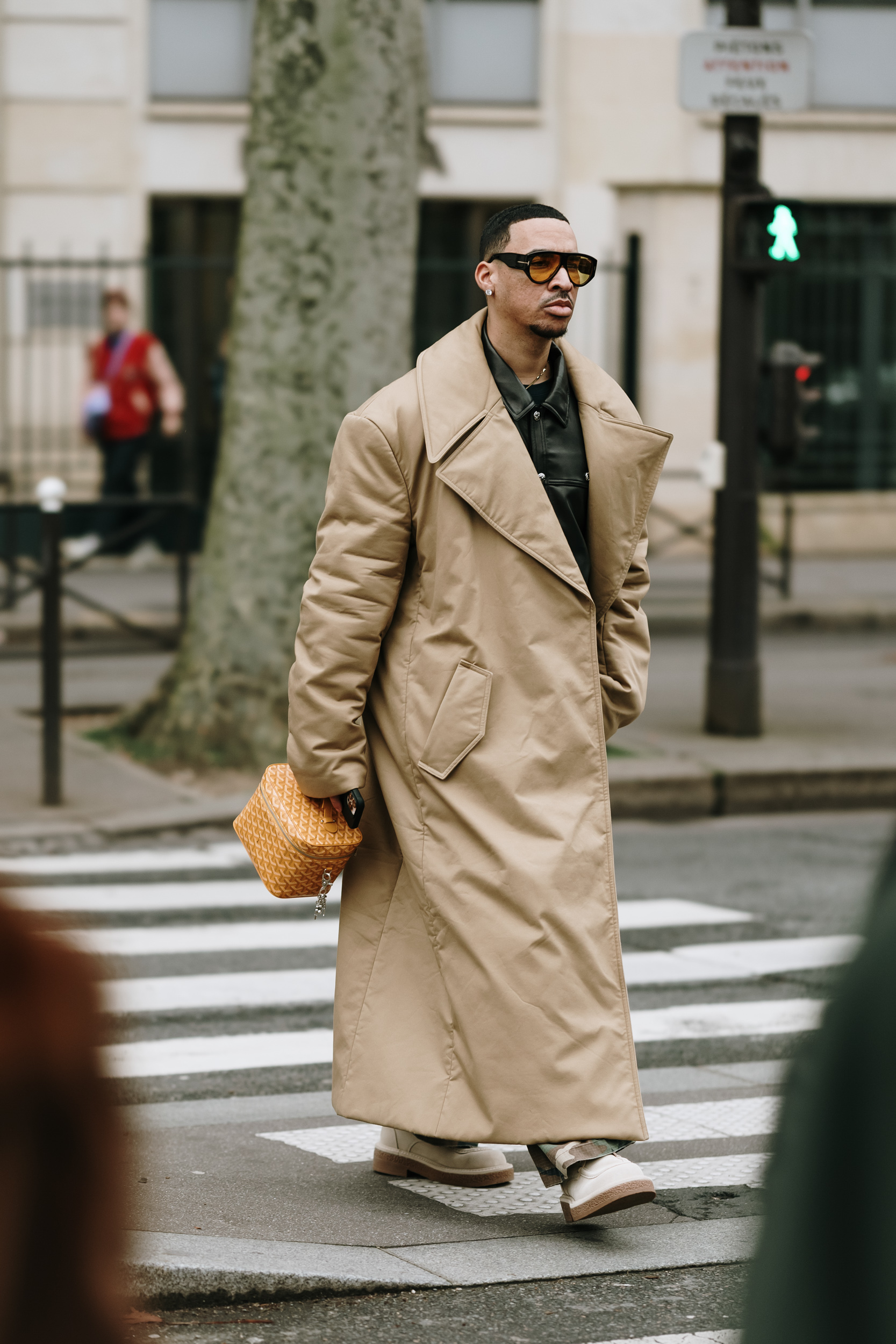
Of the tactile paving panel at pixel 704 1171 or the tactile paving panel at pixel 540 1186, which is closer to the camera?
the tactile paving panel at pixel 540 1186

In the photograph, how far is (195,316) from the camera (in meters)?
18.7

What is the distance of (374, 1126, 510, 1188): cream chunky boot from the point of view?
4.50 metres

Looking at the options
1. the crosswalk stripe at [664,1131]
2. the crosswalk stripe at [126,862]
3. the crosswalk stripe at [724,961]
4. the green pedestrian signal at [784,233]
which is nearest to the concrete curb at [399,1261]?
the crosswalk stripe at [664,1131]

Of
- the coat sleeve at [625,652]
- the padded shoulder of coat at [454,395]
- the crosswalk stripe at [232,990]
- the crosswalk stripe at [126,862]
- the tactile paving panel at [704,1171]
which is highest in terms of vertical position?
the padded shoulder of coat at [454,395]

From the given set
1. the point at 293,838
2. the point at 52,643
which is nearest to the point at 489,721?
the point at 293,838

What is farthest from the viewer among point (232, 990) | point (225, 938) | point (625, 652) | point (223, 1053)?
point (225, 938)

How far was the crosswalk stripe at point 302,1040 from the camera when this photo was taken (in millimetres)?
5680

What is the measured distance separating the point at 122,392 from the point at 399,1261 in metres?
13.1

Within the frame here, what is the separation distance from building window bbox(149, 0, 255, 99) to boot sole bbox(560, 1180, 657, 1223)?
1685 cm

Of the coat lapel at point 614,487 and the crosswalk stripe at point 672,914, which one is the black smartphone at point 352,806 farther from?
the crosswalk stripe at point 672,914

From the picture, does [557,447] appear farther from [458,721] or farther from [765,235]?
[765,235]

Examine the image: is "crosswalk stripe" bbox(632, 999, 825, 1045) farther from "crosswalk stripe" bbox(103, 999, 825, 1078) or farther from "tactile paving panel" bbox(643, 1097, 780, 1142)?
"tactile paving panel" bbox(643, 1097, 780, 1142)

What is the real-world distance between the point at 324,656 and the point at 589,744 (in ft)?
1.78

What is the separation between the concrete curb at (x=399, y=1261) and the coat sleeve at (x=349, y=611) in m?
0.89
